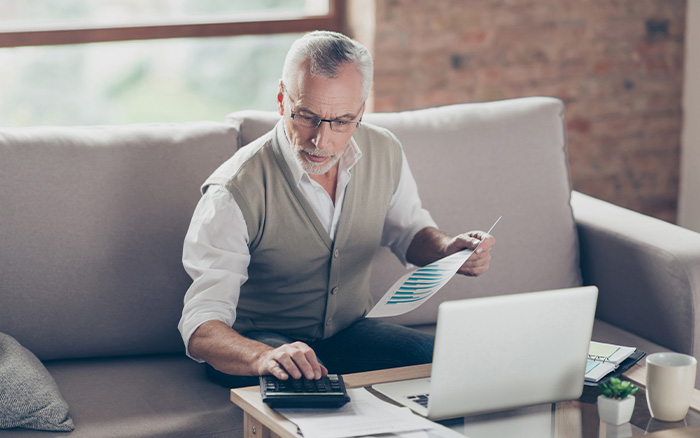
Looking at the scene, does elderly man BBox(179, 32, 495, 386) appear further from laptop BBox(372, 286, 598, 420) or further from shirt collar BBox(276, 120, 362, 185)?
laptop BBox(372, 286, 598, 420)

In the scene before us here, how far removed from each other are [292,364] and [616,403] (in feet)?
1.64

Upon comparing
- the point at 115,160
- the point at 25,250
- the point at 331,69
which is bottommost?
the point at 25,250

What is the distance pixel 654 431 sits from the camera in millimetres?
1327

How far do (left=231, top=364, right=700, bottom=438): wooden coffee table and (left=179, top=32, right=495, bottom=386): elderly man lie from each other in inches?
5.1

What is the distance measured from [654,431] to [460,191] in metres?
0.99

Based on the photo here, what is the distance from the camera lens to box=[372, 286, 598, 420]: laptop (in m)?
1.27

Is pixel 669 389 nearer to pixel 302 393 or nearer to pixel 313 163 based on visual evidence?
pixel 302 393

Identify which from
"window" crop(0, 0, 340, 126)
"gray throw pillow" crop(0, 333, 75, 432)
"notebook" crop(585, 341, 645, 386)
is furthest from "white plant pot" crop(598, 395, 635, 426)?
"window" crop(0, 0, 340, 126)

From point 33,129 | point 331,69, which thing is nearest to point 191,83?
point 33,129

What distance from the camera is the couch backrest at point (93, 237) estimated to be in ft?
6.35

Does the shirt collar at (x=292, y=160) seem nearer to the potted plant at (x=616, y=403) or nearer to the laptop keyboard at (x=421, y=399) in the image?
the laptop keyboard at (x=421, y=399)

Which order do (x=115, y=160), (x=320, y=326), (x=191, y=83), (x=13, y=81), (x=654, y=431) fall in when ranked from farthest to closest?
1. (x=191, y=83)
2. (x=13, y=81)
3. (x=115, y=160)
4. (x=320, y=326)
5. (x=654, y=431)

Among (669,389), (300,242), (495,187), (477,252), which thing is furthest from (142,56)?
(669,389)

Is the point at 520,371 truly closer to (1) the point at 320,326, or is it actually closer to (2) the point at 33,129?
(1) the point at 320,326
